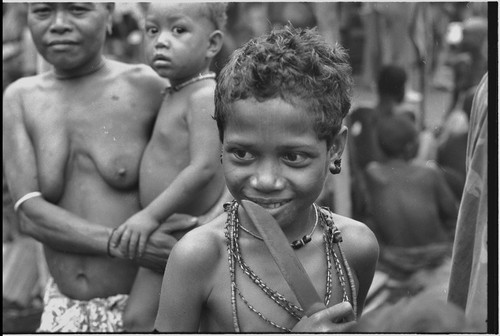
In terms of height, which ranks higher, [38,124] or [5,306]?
[38,124]

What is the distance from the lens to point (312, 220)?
235 cm

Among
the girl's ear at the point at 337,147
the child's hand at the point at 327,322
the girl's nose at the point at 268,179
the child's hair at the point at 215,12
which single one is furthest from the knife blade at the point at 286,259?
the child's hair at the point at 215,12

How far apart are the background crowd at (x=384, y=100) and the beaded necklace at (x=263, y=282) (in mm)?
1826

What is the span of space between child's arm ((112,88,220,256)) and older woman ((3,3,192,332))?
125 mm

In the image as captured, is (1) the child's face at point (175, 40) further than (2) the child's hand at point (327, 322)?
Yes

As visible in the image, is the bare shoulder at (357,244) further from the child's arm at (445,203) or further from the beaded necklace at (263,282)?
the child's arm at (445,203)

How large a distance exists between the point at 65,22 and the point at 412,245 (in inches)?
109

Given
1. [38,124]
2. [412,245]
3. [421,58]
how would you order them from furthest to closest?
[421,58]
[412,245]
[38,124]

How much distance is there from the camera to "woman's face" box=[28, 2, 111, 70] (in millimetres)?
3186

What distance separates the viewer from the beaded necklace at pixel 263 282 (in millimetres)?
2195

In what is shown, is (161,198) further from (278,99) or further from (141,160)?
(278,99)

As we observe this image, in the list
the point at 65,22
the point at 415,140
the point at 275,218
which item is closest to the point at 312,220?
the point at 275,218

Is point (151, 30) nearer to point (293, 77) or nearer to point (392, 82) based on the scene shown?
point (293, 77)

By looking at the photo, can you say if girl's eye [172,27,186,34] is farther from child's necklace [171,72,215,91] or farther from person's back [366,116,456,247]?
person's back [366,116,456,247]
